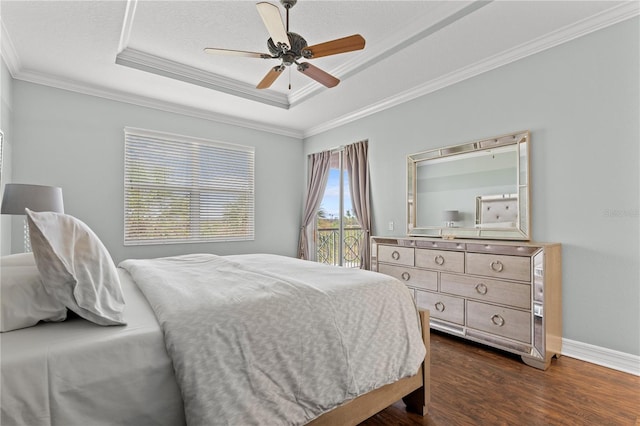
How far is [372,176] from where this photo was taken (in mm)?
4312

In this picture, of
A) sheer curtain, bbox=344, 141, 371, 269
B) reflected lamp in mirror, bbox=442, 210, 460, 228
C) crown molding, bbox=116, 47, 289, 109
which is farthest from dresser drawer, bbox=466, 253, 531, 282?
crown molding, bbox=116, 47, 289, 109

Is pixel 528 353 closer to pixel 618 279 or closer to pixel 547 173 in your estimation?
pixel 618 279

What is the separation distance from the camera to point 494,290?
2.64m

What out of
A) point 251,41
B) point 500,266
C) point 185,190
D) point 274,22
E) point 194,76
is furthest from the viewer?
point 185,190

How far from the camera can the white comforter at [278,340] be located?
1.11 meters

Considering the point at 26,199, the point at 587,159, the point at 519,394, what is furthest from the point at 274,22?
the point at 519,394

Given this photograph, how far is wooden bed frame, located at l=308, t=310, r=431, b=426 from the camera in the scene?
144 centimetres

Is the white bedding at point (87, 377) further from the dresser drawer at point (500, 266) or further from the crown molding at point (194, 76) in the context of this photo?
the crown molding at point (194, 76)

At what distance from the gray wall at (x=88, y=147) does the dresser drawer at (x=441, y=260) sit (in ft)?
8.81

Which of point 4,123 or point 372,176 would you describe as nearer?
point 4,123

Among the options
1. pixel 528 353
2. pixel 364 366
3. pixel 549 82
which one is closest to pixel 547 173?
pixel 549 82

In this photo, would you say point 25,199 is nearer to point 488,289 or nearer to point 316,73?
point 316,73

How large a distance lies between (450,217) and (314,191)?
7.84ft

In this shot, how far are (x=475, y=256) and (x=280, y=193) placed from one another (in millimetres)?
3262
